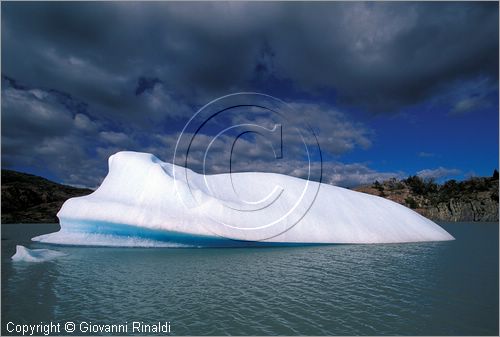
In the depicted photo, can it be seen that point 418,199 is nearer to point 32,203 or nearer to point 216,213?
point 216,213

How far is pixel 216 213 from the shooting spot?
936 inches

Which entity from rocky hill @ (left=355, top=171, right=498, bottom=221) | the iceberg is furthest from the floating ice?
rocky hill @ (left=355, top=171, right=498, bottom=221)

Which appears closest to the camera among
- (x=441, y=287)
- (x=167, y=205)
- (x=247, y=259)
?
(x=441, y=287)

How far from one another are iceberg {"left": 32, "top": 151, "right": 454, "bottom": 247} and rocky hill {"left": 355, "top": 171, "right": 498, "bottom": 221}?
86.6m

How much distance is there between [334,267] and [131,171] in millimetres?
19149

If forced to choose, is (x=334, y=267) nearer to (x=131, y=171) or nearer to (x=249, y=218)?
(x=249, y=218)

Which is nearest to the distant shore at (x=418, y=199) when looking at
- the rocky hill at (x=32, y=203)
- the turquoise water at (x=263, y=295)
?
the rocky hill at (x=32, y=203)

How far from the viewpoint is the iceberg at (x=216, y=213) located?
74.6 ft

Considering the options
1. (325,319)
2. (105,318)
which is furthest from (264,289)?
(105,318)

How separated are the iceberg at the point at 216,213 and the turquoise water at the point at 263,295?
5.65 metres

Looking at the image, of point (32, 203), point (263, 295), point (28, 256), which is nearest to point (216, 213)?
point (28, 256)

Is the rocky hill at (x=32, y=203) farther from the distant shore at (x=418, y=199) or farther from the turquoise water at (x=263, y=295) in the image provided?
the turquoise water at (x=263, y=295)

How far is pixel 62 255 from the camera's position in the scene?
18516 millimetres

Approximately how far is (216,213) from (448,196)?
118229 mm
